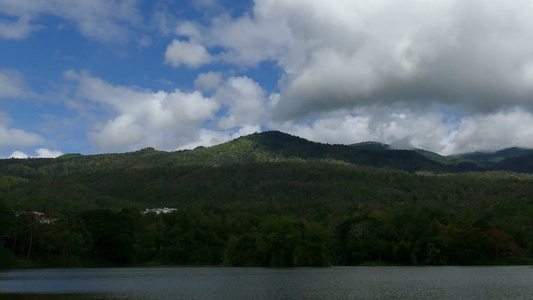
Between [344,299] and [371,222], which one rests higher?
[371,222]

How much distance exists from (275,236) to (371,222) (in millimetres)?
30894

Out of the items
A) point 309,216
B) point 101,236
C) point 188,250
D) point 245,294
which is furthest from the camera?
point 309,216

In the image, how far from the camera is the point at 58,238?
108125 mm

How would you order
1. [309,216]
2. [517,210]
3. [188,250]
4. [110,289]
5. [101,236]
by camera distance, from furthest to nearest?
[309,216]
[517,210]
[188,250]
[101,236]
[110,289]

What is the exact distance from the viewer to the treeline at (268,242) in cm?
10544

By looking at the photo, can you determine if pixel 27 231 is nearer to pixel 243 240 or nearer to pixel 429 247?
pixel 243 240

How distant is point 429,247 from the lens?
117 metres

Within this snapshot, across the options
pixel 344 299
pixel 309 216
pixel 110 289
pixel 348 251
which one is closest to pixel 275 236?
pixel 348 251

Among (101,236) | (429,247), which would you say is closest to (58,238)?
(101,236)

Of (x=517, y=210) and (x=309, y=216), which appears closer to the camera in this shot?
(x=517, y=210)

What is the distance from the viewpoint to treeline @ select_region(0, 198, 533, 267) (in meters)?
105

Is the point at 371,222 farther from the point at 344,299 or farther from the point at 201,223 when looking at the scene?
the point at 344,299

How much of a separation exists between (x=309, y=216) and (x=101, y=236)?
9540 cm

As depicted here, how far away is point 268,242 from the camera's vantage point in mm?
104688
